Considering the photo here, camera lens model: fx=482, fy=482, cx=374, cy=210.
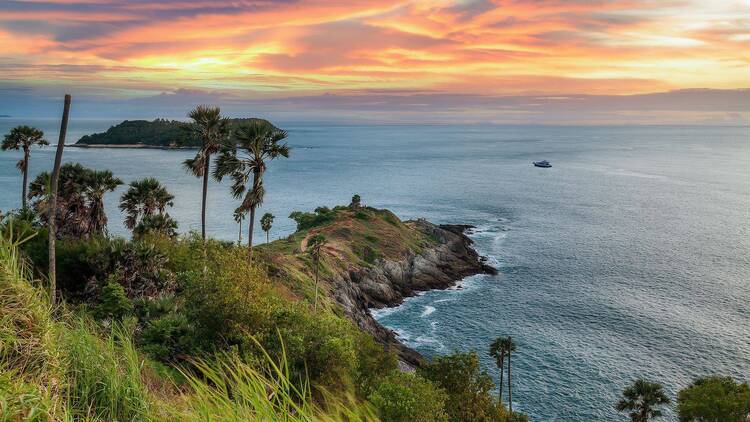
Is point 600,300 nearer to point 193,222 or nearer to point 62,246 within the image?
point 62,246

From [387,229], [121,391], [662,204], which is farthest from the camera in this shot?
[662,204]

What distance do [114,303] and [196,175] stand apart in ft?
56.8

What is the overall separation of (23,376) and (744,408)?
47.0 meters

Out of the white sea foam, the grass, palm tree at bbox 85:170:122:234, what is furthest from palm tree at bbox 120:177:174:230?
the grass

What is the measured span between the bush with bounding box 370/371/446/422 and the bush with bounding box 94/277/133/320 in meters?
13.9

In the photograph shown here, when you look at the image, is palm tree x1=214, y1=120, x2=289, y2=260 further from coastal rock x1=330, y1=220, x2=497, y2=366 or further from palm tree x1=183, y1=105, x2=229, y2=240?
coastal rock x1=330, y1=220, x2=497, y2=366

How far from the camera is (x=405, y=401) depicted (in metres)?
25.0

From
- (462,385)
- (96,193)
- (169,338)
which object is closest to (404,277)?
(462,385)

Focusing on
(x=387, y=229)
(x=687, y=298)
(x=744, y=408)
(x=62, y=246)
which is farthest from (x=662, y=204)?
(x=62, y=246)

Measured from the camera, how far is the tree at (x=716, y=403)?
36656mm

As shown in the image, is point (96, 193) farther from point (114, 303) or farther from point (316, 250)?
point (316, 250)

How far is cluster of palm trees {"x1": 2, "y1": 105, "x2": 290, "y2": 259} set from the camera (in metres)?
36.5

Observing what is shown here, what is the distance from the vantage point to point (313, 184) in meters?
187

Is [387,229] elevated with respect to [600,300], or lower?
elevated
